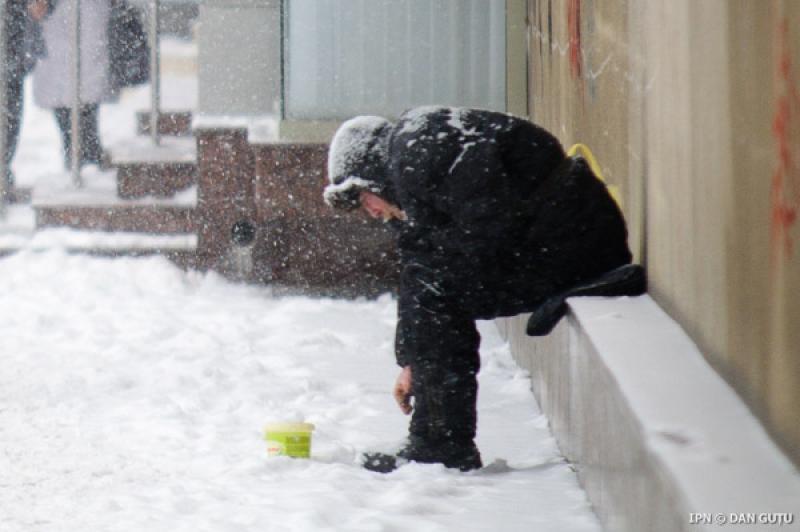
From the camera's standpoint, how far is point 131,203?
36.4 ft

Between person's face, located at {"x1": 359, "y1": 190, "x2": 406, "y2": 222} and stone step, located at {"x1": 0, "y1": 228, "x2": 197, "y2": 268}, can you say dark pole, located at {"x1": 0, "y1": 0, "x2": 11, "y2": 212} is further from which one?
person's face, located at {"x1": 359, "y1": 190, "x2": 406, "y2": 222}

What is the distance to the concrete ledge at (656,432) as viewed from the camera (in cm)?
275

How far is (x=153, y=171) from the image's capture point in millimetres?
11336

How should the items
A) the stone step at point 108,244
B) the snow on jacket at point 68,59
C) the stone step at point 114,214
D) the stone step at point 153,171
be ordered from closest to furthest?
the stone step at point 108,244 < the stone step at point 114,214 < the stone step at point 153,171 < the snow on jacket at point 68,59

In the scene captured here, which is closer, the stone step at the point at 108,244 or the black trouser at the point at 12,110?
the stone step at the point at 108,244

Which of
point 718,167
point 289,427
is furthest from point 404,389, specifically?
point 718,167

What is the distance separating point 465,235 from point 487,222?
9 centimetres

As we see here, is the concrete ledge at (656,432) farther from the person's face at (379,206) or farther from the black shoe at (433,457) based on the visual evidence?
the person's face at (379,206)

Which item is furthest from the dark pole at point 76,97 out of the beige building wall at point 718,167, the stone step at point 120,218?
the beige building wall at point 718,167

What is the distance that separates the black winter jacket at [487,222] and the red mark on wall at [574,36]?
1.52 m

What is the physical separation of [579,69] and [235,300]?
3654mm

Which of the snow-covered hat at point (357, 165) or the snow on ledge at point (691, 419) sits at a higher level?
the snow-covered hat at point (357, 165)

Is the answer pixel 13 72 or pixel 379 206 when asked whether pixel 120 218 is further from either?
pixel 379 206

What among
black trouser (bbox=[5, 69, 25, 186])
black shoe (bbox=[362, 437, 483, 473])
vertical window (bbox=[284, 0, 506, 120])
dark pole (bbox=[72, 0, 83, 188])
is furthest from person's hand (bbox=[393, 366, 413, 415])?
black trouser (bbox=[5, 69, 25, 186])
